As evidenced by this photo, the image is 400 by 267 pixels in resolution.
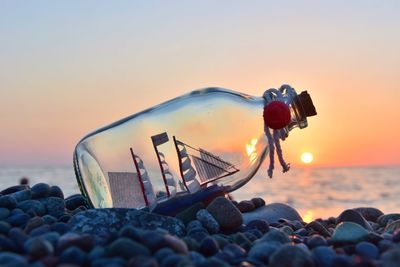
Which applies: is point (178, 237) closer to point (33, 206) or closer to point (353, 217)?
point (33, 206)

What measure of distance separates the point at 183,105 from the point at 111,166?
52 cm

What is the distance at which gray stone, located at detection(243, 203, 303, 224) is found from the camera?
147 inches

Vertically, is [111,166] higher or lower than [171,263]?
higher

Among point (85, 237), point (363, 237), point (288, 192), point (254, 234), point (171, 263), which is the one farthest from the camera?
point (288, 192)

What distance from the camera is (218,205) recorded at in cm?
312

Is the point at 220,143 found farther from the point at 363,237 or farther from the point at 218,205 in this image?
the point at 363,237

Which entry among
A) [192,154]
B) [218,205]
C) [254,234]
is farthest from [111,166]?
[254,234]

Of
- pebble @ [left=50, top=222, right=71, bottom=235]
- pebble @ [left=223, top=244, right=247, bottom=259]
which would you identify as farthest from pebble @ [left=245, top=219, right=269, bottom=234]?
pebble @ [left=50, top=222, right=71, bottom=235]

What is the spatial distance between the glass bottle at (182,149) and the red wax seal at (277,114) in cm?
11

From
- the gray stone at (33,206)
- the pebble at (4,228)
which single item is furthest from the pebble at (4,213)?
the pebble at (4,228)

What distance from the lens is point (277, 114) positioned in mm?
3301

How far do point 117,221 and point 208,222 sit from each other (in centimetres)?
45

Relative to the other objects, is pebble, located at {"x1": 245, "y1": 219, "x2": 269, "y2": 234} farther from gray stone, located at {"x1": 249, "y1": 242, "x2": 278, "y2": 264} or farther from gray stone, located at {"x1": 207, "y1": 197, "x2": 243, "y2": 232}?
gray stone, located at {"x1": 249, "y1": 242, "x2": 278, "y2": 264}

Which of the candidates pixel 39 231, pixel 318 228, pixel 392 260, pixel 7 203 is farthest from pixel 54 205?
pixel 392 260
